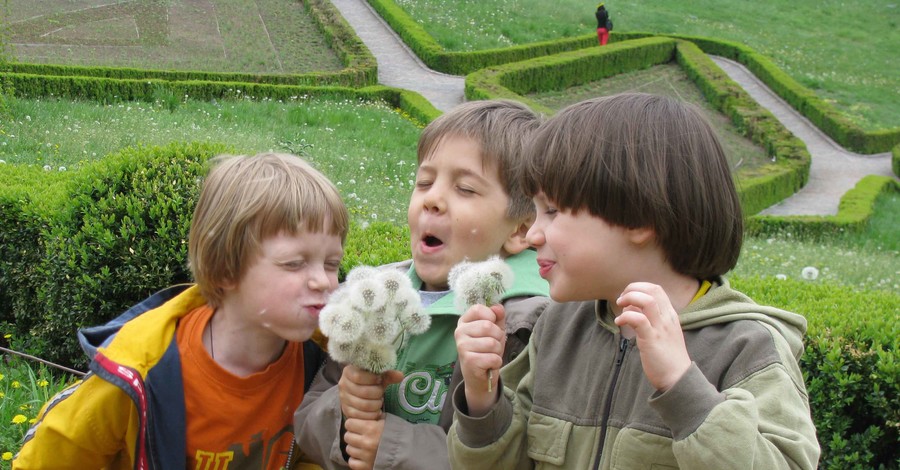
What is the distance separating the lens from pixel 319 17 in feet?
77.0

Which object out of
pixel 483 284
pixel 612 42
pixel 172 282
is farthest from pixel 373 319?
pixel 612 42

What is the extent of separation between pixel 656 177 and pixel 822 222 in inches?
538

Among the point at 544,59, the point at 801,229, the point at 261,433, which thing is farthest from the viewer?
the point at 544,59

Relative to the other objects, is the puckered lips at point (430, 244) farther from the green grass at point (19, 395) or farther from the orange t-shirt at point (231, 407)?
the green grass at point (19, 395)

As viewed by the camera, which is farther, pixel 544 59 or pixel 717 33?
pixel 717 33

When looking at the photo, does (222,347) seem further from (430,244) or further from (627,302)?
(627,302)

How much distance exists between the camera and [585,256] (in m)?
1.89

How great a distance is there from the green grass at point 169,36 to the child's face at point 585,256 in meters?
16.8

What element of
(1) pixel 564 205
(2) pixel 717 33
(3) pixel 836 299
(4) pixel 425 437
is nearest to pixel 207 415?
(4) pixel 425 437

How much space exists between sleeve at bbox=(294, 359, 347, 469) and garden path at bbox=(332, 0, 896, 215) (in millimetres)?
15672

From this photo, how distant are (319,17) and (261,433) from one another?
72.1 feet

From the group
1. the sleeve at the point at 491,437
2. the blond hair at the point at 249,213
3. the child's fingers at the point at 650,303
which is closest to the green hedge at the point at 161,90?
the blond hair at the point at 249,213

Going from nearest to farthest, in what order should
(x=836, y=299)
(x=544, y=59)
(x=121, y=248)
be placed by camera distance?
(x=121, y=248)
(x=836, y=299)
(x=544, y=59)

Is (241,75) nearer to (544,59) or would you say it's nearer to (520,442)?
(544,59)
